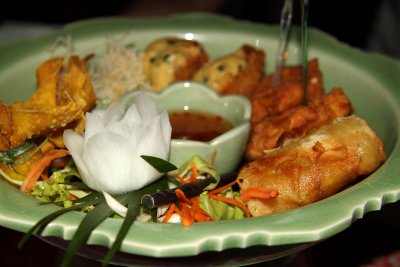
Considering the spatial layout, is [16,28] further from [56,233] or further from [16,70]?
[56,233]

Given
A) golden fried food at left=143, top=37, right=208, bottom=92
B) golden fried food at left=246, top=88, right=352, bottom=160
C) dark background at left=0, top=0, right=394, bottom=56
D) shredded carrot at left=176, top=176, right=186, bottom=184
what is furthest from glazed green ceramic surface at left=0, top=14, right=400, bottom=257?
dark background at left=0, top=0, right=394, bottom=56

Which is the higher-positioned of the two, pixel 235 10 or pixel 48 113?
pixel 48 113

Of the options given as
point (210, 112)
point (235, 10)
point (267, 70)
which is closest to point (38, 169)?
point (210, 112)

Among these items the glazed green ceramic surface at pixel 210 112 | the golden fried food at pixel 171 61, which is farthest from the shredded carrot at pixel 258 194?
the golden fried food at pixel 171 61

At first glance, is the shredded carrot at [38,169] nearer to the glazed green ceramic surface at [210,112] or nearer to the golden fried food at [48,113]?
the golden fried food at [48,113]

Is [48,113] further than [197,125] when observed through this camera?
No

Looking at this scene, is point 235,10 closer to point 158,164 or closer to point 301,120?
point 301,120
